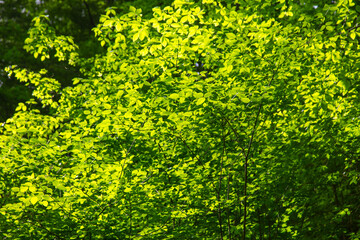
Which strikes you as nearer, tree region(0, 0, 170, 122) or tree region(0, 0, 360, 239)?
tree region(0, 0, 360, 239)

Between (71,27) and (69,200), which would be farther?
(71,27)

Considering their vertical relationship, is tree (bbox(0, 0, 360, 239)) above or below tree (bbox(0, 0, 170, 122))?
below

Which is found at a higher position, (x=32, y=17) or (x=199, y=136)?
(x=32, y=17)

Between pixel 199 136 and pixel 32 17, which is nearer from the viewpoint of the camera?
pixel 199 136

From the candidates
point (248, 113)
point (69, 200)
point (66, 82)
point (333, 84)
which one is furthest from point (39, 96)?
point (66, 82)

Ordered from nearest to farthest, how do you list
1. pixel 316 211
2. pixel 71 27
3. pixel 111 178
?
1. pixel 111 178
2. pixel 316 211
3. pixel 71 27

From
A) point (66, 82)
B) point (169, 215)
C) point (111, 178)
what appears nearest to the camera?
point (111, 178)

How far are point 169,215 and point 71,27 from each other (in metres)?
13.4

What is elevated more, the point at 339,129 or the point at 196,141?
the point at 339,129

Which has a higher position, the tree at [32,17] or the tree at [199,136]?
the tree at [32,17]

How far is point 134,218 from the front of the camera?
12.3 feet

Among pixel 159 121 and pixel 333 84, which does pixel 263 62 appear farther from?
pixel 159 121

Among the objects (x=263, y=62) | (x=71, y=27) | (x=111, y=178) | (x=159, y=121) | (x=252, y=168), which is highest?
(x=71, y=27)

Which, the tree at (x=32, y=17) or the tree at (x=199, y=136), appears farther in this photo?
the tree at (x=32, y=17)
